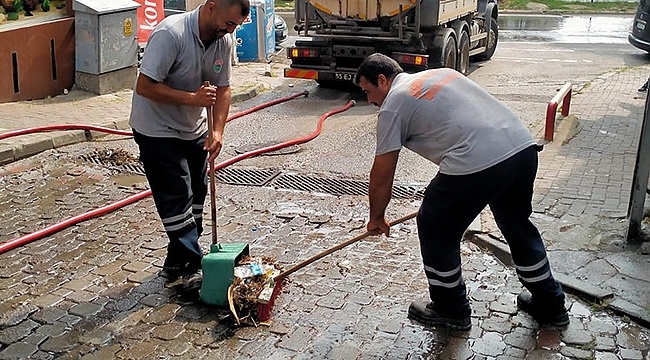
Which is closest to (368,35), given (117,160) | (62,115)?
(62,115)

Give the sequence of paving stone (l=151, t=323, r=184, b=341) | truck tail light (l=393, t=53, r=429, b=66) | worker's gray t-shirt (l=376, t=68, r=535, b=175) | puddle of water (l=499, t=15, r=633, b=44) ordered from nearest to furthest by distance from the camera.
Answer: worker's gray t-shirt (l=376, t=68, r=535, b=175) < paving stone (l=151, t=323, r=184, b=341) < truck tail light (l=393, t=53, r=429, b=66) < puddle of water (l=499, t=15, r=633, b=44)

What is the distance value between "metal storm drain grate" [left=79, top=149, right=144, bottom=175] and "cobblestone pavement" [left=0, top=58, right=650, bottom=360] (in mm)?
167

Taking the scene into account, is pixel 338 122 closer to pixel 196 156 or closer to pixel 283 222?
pixel 283 222

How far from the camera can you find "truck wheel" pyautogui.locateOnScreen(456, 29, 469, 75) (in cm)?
1237

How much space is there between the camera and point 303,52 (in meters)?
11.6

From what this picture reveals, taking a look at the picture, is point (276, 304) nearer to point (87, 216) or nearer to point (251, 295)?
point (251, 295)

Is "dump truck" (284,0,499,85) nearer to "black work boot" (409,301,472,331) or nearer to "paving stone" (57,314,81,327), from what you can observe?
"black work boot" (409,301,472,331)

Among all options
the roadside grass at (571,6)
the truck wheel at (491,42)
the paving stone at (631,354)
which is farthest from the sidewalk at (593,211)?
the roadside grass at (571,6)

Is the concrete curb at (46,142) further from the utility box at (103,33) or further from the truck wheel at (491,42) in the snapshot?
the truck wheel at (491,42)

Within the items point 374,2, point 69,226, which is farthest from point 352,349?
point 374,2

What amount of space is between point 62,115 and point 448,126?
671 cm

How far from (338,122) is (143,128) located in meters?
5.51

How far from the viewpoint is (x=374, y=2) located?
10.7 metres

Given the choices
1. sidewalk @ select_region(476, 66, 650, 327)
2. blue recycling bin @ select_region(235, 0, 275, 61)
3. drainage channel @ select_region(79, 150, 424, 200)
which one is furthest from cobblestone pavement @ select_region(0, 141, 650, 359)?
blue recycling bin @ select_region(235, 0, 275, 61)
